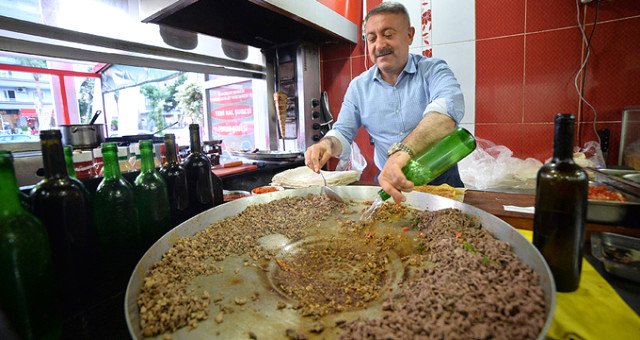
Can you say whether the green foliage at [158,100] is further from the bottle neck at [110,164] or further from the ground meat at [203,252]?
the bottle neck at [110,164]

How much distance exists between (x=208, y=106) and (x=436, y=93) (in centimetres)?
464

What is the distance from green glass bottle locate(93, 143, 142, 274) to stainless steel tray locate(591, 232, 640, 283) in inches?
49.1

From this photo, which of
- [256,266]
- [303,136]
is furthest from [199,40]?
[256,266]

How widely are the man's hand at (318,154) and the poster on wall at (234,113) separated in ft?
10.6

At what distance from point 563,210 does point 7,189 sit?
115 cm

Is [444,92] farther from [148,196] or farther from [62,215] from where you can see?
[62,215]

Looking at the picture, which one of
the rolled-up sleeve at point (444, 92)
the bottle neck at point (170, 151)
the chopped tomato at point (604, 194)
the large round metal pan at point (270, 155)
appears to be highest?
the rolled-up sleeve at point (444, 92)

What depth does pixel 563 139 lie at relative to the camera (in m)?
0.66

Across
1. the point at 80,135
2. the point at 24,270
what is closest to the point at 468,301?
the point at 24,270

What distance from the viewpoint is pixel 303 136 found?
136 inches

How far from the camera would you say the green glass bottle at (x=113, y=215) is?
0.78m

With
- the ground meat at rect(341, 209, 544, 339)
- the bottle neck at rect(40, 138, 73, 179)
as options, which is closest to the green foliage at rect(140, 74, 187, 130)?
the bottle neck at rect(40, 138, 73, 179)

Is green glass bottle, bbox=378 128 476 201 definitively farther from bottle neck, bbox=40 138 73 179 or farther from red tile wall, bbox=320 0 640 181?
Answer: red tile wall, bbox=320 0 640 181

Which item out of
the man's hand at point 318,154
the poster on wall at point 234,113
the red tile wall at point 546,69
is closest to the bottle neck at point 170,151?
the man's hand at point 318,154
